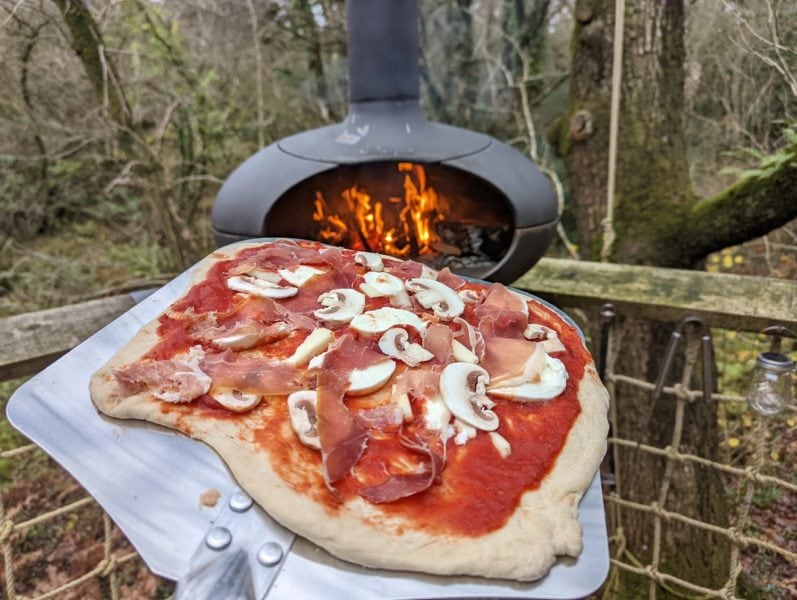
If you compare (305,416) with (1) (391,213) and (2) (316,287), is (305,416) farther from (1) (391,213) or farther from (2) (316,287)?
(1) (391,213)

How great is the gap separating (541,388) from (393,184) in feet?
5.91

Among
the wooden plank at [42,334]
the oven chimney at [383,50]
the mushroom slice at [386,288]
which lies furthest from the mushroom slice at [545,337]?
the wooden plank at [42,334]

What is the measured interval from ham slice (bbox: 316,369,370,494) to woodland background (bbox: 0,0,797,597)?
257 cm

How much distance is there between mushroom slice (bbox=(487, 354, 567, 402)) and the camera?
58.2 inches

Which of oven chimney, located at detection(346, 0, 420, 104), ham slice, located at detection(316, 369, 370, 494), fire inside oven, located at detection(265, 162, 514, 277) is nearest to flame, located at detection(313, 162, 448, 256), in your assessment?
fire inside oven, located at detection(265, 162, 514, 277)

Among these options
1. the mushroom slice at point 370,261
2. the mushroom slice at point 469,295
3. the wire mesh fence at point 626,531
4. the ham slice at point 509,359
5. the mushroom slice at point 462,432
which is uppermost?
the mushroom slice at point 370,261

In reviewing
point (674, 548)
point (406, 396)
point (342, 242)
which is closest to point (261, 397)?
point (406, 396)

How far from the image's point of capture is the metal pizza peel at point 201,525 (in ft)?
3.26

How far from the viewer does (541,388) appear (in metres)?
1.52

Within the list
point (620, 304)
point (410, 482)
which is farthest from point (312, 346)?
point (620, 304)

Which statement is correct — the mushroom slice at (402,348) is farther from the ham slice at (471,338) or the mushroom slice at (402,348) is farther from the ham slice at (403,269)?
the ham slice at (403,269)

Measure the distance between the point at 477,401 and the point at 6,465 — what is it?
4.95 metres

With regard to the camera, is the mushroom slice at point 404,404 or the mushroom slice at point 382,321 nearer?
the mushroom slice at point 404,404

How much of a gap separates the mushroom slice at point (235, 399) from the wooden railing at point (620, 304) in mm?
1048
